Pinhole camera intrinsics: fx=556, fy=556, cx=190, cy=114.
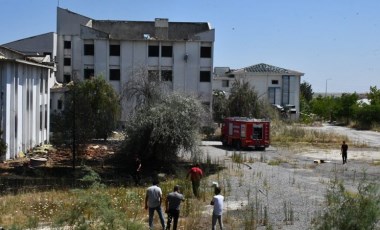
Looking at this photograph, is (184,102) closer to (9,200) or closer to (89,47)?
(9,200)

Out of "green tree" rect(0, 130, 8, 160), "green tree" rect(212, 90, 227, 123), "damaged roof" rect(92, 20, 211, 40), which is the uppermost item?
"damaged roof" rect(92, 20, 211, 40)

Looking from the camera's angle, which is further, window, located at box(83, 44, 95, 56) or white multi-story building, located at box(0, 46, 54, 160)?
window, located at box(83, 44, 95, 56)

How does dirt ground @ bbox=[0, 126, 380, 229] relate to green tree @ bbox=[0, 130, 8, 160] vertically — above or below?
below

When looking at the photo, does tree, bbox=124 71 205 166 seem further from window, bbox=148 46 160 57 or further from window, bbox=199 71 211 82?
window, bbox=148 46 160 57

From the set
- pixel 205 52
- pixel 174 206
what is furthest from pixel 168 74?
pixel 174 206

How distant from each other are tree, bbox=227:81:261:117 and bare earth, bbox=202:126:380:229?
9.34 meters

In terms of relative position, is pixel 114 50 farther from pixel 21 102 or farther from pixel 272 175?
pixel 272 175

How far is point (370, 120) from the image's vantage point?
7156cm

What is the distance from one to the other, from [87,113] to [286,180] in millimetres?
13586

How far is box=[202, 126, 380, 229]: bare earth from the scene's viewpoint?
17.7m

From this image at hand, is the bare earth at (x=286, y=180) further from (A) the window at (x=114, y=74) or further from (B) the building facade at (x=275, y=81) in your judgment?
(B) the building facade at (x=275, y=81)

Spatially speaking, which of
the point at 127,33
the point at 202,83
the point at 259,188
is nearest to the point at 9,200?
the point at 259,188

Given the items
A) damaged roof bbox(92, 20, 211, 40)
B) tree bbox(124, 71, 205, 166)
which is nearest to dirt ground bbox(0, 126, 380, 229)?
tree bbox(124, 71, 205, 166)

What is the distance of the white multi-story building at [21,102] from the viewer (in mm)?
30734
